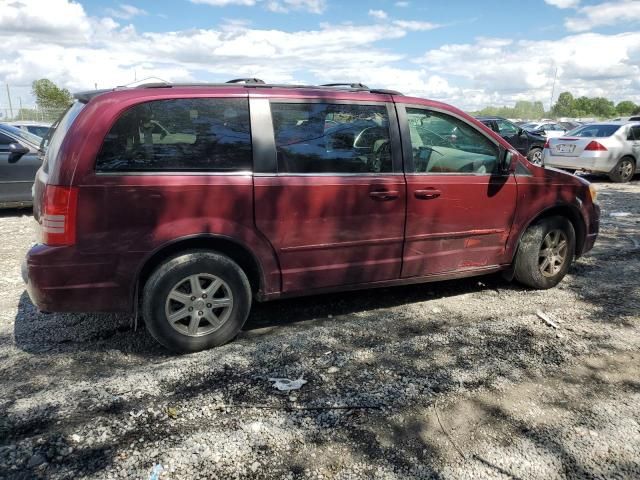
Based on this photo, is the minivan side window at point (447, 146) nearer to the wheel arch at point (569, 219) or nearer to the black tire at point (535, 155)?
the wheel arch at point (569, 219)

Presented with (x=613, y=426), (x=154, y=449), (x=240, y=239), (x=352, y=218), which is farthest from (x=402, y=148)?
(x=154, y=449)

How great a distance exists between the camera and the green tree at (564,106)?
3492 inches

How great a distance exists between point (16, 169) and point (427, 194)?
6.72m

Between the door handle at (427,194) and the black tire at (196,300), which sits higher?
the door handle at (427,194)

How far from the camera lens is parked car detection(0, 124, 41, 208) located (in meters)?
7.71

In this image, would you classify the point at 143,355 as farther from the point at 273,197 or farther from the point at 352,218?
the point at 352,218

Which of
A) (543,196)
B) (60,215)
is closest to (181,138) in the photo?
(60,215)

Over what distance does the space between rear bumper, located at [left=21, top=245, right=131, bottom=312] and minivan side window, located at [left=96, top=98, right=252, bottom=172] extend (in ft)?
2.05

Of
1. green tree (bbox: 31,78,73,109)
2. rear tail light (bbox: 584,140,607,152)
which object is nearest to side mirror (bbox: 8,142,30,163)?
rear tail light (bbox: 584,140,607,152)

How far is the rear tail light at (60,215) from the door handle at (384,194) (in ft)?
6.75

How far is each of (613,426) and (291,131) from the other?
2710 millimetres

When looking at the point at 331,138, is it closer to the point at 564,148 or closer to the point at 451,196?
the point at 451,196

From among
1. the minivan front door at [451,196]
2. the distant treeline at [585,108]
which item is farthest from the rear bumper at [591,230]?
the distant treeline at [585,108]

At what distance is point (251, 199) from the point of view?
347cm
